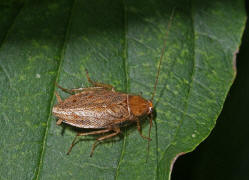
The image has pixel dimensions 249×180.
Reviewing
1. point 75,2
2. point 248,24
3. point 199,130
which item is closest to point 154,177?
point 199,130

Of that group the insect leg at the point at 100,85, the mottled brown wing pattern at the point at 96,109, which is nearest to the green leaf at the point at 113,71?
the insect leg at the point at 100,85

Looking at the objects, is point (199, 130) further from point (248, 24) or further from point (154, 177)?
point (248, 24)

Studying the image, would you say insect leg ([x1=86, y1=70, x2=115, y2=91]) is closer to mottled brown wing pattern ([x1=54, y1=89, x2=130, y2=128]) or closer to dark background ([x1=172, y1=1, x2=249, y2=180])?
mottled brown wing pattern ([x1=54, y1=89, x2=130, y2=128])

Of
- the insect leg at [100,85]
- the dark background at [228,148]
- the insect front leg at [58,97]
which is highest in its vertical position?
the insect leg at [100,85]

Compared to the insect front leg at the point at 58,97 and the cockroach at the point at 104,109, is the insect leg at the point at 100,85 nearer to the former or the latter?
the cockroach at the point at 104,109

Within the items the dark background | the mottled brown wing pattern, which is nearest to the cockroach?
the mottled brown wing pattern

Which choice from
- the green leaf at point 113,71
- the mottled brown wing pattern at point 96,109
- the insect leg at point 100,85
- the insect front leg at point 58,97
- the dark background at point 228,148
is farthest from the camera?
the dark background at point 228,148
